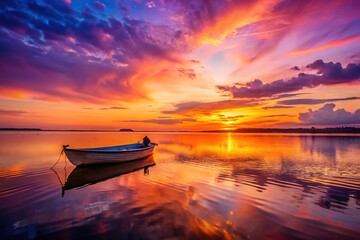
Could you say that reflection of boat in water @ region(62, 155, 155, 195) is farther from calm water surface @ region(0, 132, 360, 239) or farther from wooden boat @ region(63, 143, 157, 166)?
wooden boat @ region(63, 143, 157, 166)

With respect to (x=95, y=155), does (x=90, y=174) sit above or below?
below

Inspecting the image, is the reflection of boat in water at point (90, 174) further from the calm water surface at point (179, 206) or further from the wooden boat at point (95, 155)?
the wooden boat at point (95, 155)

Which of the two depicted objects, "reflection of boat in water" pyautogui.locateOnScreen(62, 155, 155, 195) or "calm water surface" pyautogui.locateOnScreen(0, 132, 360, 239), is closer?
"calm water surface" pyautogui.locateOnScreen(0, 132, 360, 239)

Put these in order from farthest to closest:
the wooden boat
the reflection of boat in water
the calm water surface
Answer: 1. the wooden boat
2. the reflection of boat in water
3. the calm water surface

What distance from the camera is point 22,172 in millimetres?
20484

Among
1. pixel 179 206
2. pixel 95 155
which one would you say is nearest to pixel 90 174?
pixel 95 155

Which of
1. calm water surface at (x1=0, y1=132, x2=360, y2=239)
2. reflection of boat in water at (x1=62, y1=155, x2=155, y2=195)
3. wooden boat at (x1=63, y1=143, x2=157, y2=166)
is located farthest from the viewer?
wooden boat at (x1=63, y1=143, x2=157, y2=166)

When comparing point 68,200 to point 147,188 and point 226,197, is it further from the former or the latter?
point 226,197

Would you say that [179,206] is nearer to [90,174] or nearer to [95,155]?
[90,174]

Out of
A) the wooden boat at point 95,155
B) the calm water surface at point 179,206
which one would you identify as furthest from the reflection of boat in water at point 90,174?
the wooden boat at point 95,155

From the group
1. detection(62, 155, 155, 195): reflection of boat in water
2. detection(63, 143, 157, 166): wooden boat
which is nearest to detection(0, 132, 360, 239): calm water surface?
detection(62, 155, 155, 195): reflection of boat in water

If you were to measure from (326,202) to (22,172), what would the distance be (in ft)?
78.5

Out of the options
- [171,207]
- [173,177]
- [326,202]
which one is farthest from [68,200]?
[326,202]

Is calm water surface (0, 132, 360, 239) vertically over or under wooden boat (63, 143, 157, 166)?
under
